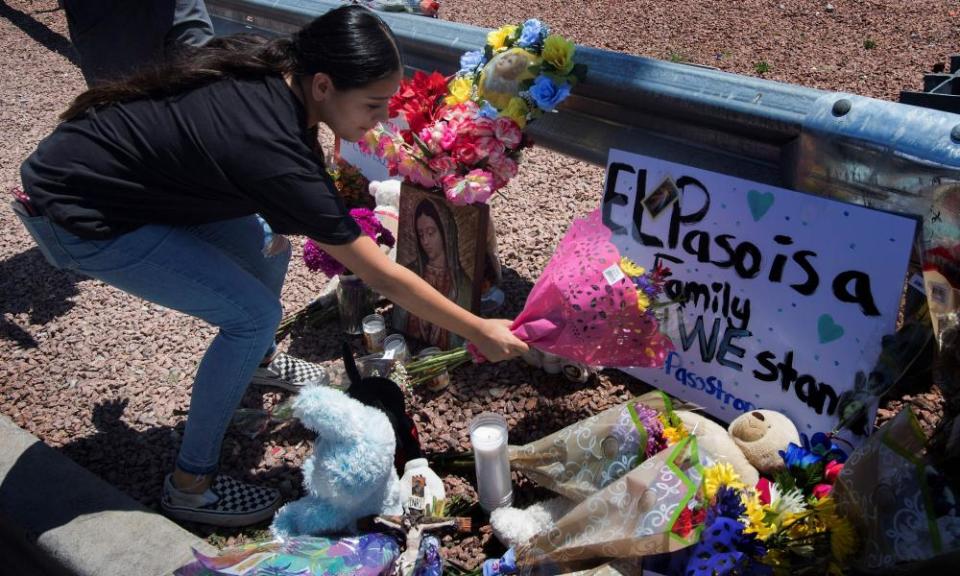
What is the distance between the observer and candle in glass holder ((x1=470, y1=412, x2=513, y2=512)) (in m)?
2.40

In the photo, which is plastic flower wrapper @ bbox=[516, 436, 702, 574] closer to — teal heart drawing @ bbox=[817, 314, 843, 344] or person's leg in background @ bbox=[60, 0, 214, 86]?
teal heart drawing @ bbox=[817, 314, 843, 344]

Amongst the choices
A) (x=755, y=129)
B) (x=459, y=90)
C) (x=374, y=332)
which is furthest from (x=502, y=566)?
(x=459, y=90)

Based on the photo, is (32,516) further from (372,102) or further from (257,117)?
(372,102)

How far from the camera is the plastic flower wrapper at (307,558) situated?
203 cm

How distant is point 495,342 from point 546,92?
111 centimetres

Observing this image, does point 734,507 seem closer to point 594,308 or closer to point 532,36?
point 594,308

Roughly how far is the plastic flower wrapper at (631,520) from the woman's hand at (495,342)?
1.54 feet

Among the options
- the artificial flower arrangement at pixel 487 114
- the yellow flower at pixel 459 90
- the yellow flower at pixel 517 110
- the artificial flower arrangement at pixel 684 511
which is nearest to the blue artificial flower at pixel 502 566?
the artificial flower arrangement at pixel 684 511

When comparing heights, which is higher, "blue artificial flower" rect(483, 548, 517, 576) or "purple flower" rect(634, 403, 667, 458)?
"purple flower" rect(634, 403, 667, 458)

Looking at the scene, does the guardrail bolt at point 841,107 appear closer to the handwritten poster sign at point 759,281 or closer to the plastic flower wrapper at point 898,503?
the handwritten poster sign at point 759,281

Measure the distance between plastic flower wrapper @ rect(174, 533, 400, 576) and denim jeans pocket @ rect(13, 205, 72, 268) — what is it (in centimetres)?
97

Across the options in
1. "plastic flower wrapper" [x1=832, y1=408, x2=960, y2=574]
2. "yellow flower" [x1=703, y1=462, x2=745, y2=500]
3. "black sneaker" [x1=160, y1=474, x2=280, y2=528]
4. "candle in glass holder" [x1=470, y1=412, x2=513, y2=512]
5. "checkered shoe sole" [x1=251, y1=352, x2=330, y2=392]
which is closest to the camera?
"plastic flower wrapper" [x1=832, y1=408, x2=960, y2=574]

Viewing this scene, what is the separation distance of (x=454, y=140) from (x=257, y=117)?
102cm

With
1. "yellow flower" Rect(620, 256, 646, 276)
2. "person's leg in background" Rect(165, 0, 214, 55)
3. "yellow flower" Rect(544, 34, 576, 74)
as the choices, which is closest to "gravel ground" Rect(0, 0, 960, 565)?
"yellow flower" Rect(620, 256, 646, 276)
